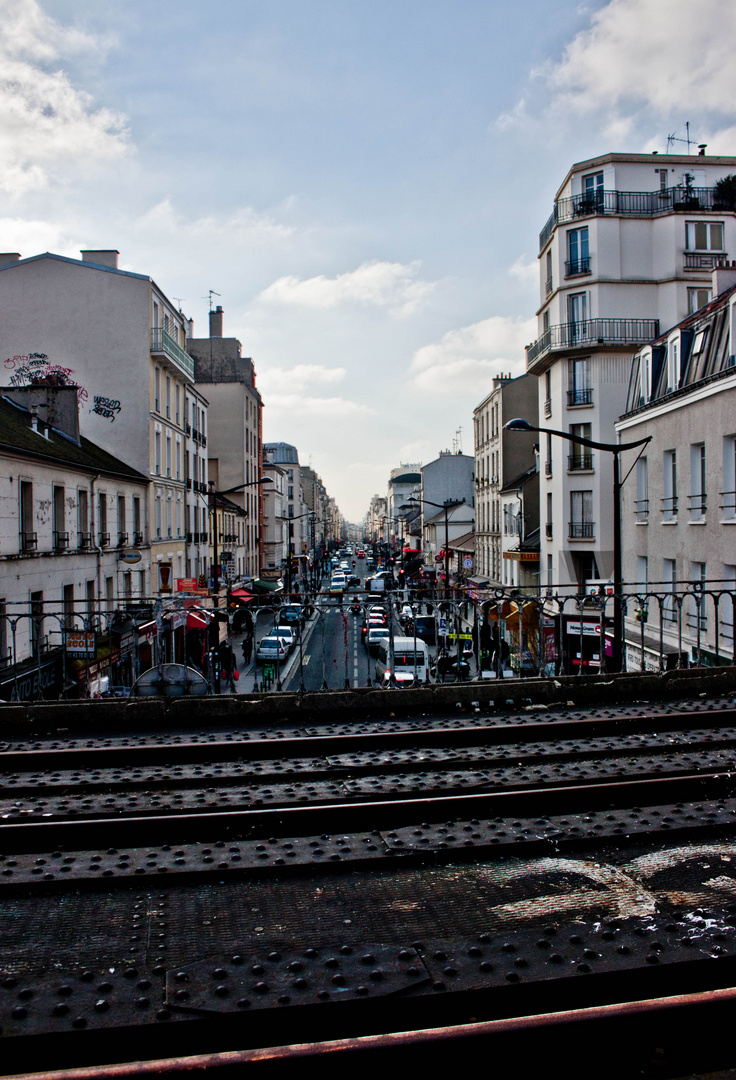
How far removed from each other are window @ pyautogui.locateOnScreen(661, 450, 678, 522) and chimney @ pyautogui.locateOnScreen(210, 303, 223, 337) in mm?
48455

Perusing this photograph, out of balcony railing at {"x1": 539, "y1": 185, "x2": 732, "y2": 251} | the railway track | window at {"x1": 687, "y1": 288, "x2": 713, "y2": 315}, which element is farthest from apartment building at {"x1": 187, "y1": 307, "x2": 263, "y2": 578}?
the railway track

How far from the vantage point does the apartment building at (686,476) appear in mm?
18109

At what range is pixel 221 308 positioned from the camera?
206 feet

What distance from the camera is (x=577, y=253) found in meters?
32.1

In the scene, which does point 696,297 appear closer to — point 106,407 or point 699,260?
point 699,260

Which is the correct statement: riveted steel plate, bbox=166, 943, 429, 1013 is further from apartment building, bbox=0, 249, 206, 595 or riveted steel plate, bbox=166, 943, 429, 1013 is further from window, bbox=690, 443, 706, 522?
apartment building, bbox=0, 249, 206, 595

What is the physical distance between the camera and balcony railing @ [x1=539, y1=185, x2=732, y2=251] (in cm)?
3144

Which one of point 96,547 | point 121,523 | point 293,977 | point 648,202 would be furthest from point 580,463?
point 293,977

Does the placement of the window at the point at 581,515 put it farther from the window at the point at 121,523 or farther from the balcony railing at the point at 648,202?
the window at the point at 121,523

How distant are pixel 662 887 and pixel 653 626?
19.6 meters

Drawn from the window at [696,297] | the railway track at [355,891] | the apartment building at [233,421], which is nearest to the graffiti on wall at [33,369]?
the apartment building at [233,421]

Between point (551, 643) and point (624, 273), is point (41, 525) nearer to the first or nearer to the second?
point (551, 643)

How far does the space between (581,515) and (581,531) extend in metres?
0.72

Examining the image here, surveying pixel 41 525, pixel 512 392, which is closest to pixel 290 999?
pixel 41 525
